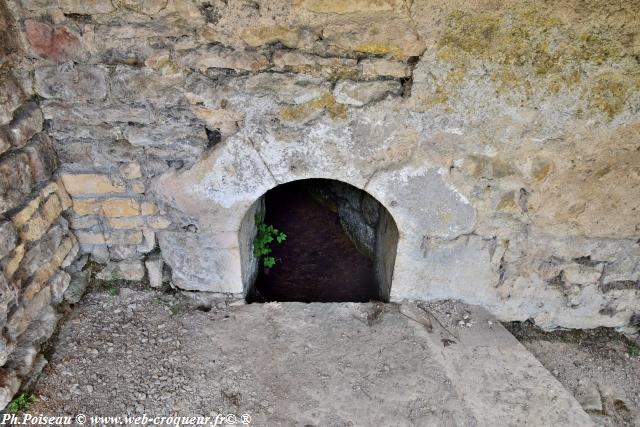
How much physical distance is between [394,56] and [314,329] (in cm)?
152

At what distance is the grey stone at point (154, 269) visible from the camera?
2781mm

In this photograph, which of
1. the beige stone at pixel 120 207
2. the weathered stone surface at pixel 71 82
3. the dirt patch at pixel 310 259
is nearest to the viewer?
the weathered stone surface at pixel 71 82

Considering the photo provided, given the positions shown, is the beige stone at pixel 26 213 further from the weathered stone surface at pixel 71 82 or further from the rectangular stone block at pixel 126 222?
the weathered stone surface at pixel 71 82

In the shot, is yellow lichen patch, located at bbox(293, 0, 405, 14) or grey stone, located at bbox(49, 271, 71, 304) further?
grey stone, located at bbox(49, 271, 71, 304)

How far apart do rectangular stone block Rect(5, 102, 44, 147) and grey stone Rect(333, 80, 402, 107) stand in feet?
4.71

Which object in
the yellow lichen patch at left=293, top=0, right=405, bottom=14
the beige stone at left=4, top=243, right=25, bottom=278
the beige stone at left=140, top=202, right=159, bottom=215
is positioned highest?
the yellow lichen patch at left=293, top=0, right=405, bottom=14

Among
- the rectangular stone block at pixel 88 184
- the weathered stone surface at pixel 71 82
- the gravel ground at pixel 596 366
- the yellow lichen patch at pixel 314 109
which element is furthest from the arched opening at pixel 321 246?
the weathered stone surface at pixel 71 82

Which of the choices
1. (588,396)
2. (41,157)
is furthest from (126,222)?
(588,396)

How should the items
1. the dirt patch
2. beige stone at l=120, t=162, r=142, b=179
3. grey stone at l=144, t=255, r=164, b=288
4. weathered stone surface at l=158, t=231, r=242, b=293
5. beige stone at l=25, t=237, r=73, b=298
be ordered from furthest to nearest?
the dirt patch → grey stone at l=144, t=255, r=164, b=288 → weathered stone surface at l=158, t=231, r=242, b=293 → beige stone at l=120, t=162, r=142, b=179 → beige stone at l=25, t=237, r=73, b=298

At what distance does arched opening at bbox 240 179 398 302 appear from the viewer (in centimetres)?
320

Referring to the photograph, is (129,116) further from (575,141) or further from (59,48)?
(575,141)

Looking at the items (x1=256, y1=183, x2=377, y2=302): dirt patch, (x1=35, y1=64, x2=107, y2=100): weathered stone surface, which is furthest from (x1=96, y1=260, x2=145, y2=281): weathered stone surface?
(x1=35, y1=64, x2=107, y2=100): weathered stone surface

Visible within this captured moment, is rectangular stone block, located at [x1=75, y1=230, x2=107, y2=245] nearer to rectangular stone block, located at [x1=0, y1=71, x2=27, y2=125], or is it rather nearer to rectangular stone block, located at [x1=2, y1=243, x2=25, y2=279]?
rectangular stone block, located at [x1=2, y1=243, x2=25, y2=279]

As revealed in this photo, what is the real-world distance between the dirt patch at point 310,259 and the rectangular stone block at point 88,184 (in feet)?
4.25
